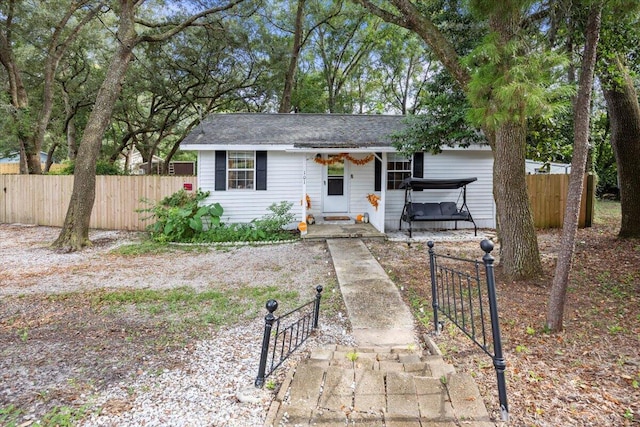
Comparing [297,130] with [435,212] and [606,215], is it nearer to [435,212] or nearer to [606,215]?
[435,212]

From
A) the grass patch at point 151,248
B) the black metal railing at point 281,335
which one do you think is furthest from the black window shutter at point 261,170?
the black metal railing at point 281,335

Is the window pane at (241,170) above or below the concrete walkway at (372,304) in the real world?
above

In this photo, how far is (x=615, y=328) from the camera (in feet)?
12.2

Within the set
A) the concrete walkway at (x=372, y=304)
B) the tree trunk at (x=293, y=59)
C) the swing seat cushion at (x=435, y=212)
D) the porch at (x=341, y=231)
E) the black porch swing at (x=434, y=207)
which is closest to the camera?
the concrete walkway at (x=372, y=304)

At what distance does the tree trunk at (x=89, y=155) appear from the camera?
327 inches

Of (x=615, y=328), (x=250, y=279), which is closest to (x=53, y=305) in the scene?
(x=250, y=279)

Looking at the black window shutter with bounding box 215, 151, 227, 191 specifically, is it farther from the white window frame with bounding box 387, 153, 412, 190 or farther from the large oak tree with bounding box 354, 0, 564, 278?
the large oak tree with bounding box 354, 0, 564, 278

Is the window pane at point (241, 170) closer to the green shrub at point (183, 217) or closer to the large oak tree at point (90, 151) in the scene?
the green shrub at point (183, 217)

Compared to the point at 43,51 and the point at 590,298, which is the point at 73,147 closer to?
the point at 43,51

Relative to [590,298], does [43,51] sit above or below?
above

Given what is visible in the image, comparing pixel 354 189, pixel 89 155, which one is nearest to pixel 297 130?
pixel 354 189

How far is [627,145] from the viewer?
24.6ft

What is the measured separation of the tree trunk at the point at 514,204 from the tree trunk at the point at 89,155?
28.3 feet

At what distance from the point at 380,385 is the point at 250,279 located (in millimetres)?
3882
